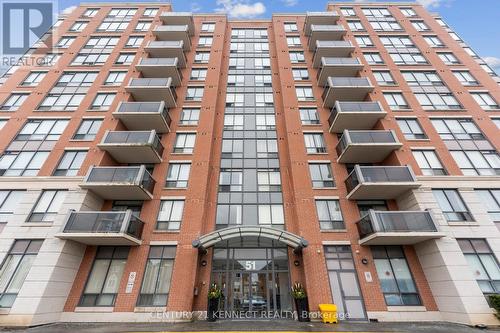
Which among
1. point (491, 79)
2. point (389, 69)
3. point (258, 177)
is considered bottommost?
point (258, 177)

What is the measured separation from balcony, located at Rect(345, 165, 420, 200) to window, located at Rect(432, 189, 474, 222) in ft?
6.19

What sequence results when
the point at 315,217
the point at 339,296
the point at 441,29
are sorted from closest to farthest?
the point at 339,296 → the point at 315,217 → the point at 441,29

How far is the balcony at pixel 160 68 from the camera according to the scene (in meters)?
22.4

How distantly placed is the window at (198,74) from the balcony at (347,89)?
41.7 ft

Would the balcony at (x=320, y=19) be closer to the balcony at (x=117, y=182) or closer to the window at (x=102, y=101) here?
the window at (x=102, y=101)

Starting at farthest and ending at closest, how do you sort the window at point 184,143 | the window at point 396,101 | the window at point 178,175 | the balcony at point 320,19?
1. the balcony at point 320,19
2. the window at point 396,101
3. the window at point 184,143
4. the window at point 178,175

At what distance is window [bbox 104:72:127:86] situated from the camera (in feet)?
72.0

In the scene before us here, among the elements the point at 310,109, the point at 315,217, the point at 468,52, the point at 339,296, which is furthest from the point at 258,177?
the point at 468,52

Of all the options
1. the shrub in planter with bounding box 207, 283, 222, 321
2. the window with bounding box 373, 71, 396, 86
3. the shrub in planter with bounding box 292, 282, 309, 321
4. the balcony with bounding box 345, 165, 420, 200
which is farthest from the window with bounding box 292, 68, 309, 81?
the shrub in planter with bounding box 207, 283, 222, 321

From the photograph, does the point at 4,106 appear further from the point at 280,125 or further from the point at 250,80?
the point at 280,125

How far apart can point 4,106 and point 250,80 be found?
22.1 m

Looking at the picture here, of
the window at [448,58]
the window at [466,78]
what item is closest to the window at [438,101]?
the window at [466,78]

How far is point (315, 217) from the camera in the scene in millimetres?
15867

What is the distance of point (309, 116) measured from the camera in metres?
21.3
